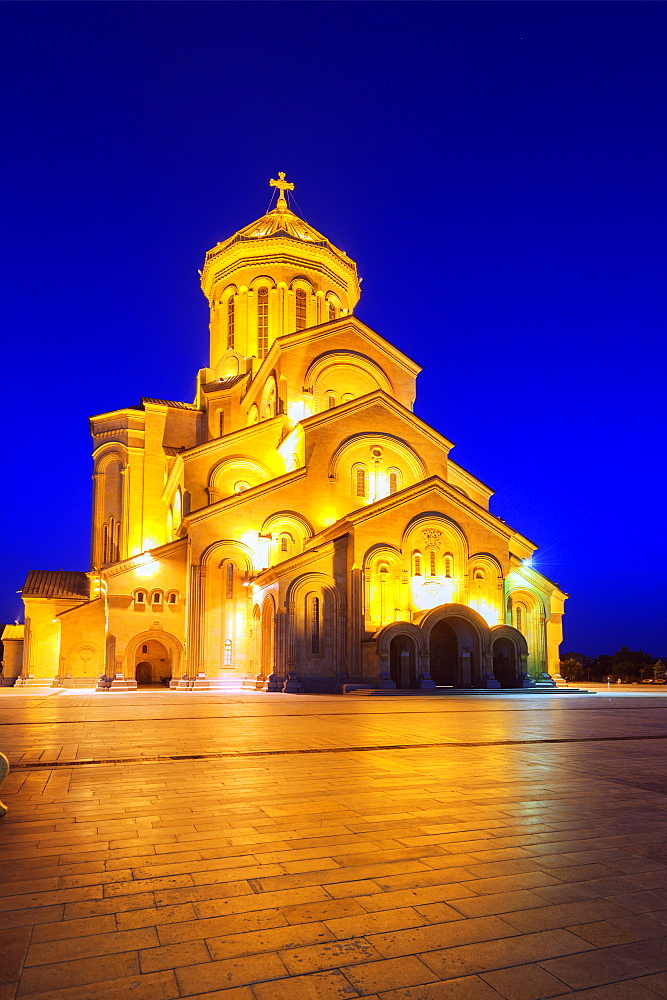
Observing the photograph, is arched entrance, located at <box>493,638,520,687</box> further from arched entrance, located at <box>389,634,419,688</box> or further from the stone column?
the stone column

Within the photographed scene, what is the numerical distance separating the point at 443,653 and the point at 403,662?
8.44 feet

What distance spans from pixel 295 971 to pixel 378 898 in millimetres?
1005

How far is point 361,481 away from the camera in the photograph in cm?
3556

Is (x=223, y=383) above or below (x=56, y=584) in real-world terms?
above

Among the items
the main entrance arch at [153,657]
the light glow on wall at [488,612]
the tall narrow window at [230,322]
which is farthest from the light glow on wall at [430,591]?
the tall narrow window at [230,322]

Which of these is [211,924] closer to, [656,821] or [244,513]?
[656,821]

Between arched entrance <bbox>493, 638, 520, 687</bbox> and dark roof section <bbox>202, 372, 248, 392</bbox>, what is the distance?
2265 centimetres

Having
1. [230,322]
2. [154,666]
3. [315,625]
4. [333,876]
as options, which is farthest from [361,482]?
[333,876]

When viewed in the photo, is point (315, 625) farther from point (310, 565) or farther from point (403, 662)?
point (403, 662)

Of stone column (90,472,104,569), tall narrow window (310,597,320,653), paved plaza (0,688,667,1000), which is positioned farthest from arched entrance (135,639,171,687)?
paved plaza (0,688,667,1000)

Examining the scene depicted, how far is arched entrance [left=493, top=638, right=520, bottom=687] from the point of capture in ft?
102

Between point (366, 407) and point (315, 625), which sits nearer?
point (315, 625)

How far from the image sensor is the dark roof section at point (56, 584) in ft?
139

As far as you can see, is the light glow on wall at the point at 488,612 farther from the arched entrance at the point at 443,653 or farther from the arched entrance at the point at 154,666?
the arched entrance at the point at 154,666
